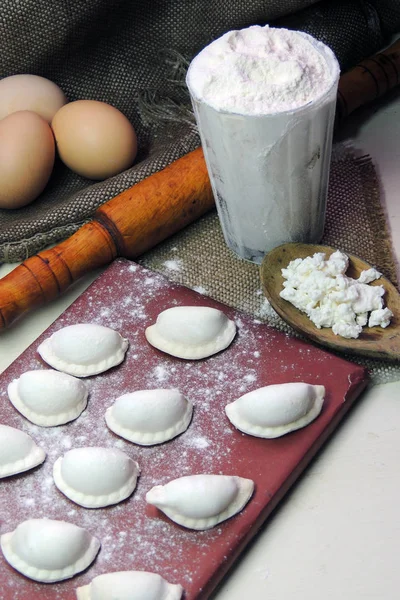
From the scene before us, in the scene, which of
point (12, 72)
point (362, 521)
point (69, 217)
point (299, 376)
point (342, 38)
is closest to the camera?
point (362, 521)

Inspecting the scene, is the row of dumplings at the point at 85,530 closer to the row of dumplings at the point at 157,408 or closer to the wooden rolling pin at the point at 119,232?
the row of dumplings at the point at 157,408

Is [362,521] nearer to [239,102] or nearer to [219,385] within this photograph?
[219,385]

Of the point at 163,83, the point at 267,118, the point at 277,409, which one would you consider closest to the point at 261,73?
the point at 267,118

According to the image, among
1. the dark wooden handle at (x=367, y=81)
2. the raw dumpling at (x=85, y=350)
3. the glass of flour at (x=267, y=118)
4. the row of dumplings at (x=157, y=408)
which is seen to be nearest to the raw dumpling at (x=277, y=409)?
the row of dumplings at (x=157, y=408)

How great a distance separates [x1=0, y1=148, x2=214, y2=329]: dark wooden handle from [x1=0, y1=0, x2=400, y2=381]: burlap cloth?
6cm

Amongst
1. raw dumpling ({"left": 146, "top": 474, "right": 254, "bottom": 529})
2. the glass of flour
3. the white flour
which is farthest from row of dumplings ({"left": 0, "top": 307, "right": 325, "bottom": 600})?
the white flour

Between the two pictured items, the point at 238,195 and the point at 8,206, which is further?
the point at 8,206

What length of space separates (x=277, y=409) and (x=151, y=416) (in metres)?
0.19

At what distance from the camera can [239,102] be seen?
1084 mm

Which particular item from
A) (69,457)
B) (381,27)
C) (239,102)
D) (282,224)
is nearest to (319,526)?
(69,457)

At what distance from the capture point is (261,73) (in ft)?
3.61

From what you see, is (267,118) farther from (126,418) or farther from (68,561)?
(68,561)

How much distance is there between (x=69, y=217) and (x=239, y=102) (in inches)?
19.2

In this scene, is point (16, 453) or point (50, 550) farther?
point (16, 453)
